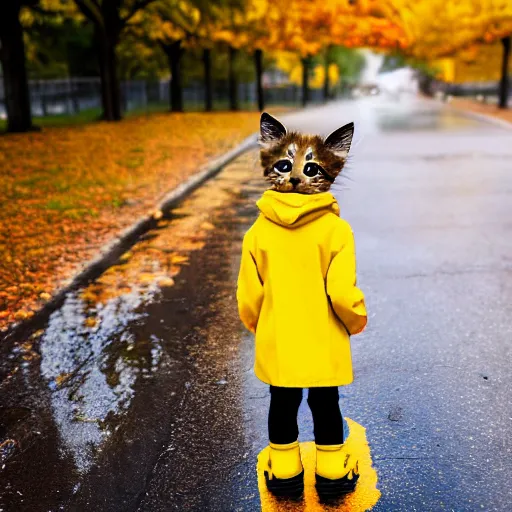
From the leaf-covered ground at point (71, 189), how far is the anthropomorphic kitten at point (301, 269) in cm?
321

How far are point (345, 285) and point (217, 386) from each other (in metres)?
1.84

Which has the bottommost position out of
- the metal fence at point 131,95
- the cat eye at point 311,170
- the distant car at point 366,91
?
the distant car at point 366,91

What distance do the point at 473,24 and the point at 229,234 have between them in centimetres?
3044

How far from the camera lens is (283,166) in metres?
2.83

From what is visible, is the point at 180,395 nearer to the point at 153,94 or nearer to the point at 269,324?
the point at 269,324

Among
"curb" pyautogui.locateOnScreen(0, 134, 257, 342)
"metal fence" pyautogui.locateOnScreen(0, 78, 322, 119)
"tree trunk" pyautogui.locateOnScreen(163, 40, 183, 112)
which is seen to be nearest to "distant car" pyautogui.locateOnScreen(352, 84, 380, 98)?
"metal fence" pyautogui.locateOnScreen(0, 78, 322, 119)

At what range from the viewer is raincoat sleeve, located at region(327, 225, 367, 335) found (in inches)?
→ 108

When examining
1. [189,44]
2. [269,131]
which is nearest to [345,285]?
[269,131]

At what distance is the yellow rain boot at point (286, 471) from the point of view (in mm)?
3045

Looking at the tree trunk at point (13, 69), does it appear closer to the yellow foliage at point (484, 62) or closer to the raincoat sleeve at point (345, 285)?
the raincoat sleeve at point (345, 285)

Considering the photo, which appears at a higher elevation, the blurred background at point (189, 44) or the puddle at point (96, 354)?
the blurred background at point (189, 44)

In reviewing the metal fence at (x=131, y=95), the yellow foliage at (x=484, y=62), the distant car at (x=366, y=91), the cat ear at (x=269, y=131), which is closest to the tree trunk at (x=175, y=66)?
the metal fence at (x=131, y=95)

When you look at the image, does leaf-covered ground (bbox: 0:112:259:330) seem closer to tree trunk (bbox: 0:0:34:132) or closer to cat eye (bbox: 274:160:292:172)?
tree trunk (bbox: 0:0:34:132)

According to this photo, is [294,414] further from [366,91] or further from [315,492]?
[366,91]
